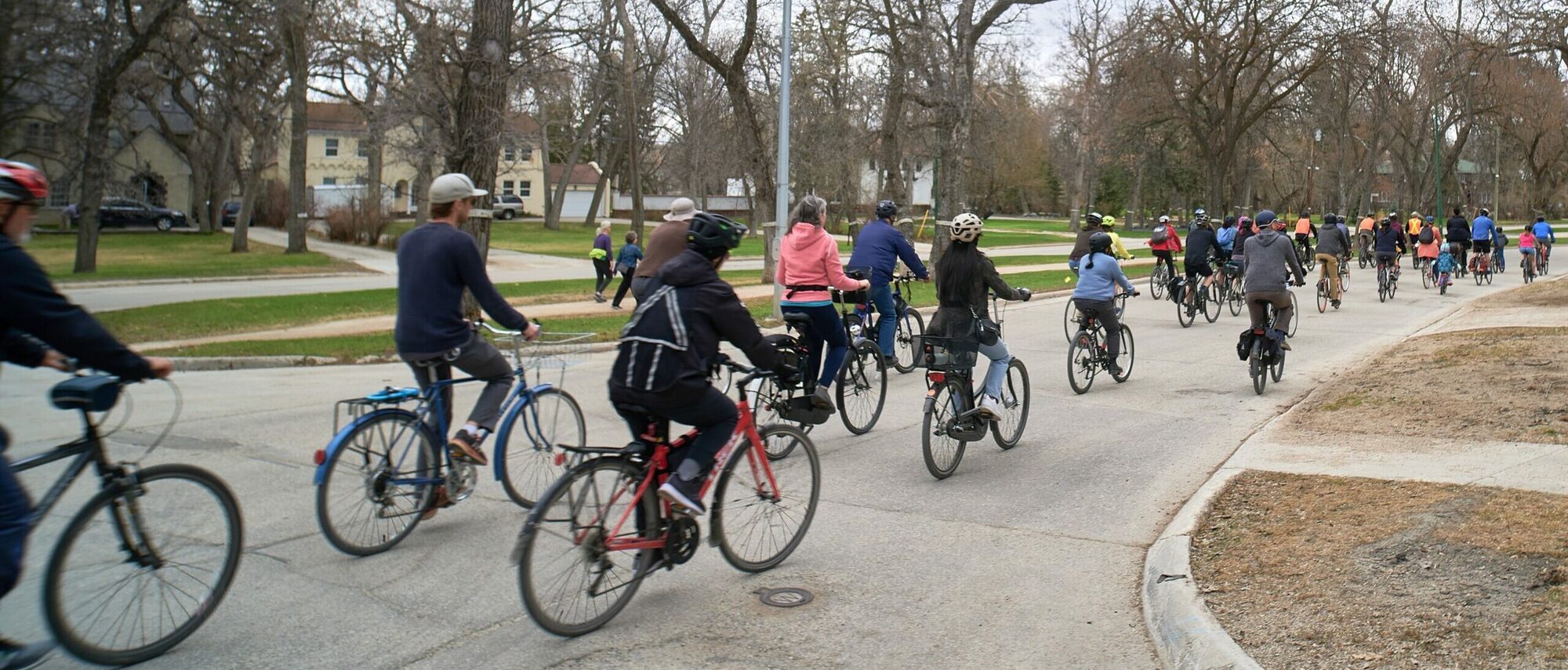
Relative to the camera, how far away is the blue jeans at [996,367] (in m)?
9.00

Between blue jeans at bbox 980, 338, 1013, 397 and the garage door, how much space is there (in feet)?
281

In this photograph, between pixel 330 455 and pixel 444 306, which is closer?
pixel 330 455

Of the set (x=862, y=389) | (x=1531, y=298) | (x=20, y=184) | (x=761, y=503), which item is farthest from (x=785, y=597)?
(x=1531, y=298)

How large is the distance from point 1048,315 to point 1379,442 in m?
12.7

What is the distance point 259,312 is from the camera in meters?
21.6

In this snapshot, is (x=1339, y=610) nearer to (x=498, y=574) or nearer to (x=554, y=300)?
(x=498, y=574)

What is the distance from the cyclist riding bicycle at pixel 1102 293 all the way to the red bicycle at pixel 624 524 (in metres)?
7.01

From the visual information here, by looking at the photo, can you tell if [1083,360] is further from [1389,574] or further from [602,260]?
[602,260]

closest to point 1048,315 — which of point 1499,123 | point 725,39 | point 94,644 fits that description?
point 94,644

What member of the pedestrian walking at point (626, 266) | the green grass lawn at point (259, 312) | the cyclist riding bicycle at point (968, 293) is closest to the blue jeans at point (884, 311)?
the cyclist riding bicycle at point (968, 293)

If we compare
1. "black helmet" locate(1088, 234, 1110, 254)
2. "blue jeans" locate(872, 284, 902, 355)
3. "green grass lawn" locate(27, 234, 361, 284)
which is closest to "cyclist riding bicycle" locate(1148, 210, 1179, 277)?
"black helmet" locate(1088, 234, 1110, 254)

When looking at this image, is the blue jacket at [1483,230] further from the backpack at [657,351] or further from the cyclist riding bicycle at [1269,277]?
the backpack at [657,351]

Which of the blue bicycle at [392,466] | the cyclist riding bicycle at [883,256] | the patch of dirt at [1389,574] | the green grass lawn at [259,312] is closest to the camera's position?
the patch of dirt at [1389,574]

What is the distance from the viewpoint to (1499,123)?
182 ft
